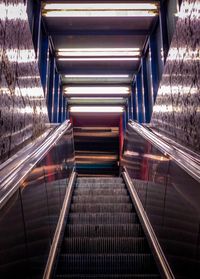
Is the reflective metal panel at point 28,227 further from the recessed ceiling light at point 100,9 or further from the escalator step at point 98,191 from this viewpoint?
the recessed ceiling light at point 100,9

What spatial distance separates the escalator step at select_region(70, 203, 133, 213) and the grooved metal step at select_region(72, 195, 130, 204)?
0.30m

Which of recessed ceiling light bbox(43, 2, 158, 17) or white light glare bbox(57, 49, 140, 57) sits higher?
recessed ceiling light bbox(43, 2, 158, 17)

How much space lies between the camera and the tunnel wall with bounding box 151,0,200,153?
3.51 metres

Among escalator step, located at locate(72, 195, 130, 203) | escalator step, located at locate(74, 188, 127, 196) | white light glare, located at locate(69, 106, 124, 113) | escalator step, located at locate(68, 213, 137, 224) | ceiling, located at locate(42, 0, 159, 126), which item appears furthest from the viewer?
white light glare, located at locate(69, 106, 124, 113)

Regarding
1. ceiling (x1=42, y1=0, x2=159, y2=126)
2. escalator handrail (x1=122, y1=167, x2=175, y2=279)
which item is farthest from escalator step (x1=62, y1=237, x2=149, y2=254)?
ceiling (x1=42, y1=0, x2=159, y2=126)

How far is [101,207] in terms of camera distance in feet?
15.1

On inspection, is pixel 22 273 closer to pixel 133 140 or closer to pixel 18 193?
pixel 18 193

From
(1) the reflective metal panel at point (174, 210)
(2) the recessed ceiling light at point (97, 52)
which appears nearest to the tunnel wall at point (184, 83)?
(1) the reflective metal panel at point (174, 210)

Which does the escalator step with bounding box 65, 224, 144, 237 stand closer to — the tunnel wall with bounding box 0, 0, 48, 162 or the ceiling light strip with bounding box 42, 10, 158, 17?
the tunnel wall with bounding box 0, 0, 48, 162

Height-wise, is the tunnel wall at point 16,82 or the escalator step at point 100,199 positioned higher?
the tunnel wall at point 16,82

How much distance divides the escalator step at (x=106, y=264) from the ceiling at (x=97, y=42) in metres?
6.05

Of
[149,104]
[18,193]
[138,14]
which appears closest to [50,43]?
[138,14]

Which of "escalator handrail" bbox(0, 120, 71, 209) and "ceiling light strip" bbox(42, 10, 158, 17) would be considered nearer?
"escalator handrail" bbox(0, 120, 71, 209)

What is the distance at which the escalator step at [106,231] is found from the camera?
3.83m
